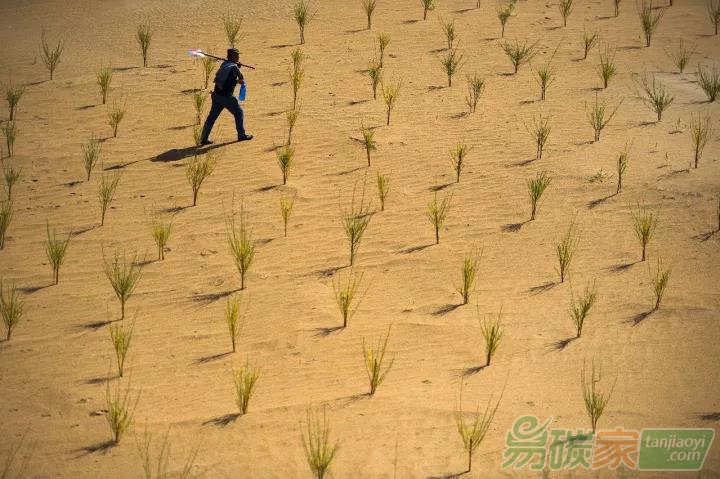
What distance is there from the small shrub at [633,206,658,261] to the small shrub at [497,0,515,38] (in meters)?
5.67

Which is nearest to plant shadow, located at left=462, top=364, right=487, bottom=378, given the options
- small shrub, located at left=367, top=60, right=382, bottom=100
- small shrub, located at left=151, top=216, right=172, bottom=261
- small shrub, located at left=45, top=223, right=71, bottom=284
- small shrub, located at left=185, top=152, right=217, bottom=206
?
small shrub, located at left=151, top=216, right=172, bottom=261

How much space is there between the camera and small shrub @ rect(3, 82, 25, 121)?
11.2 meters

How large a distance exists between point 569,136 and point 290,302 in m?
4.89

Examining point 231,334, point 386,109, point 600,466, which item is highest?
point 386,109

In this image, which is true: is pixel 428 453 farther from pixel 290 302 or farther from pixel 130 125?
pixel 130 125

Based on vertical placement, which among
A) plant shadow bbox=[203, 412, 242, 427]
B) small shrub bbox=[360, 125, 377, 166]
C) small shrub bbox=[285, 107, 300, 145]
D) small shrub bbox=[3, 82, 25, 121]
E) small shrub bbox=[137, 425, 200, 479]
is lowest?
small shrub bbox=[137, 425, 200, 479]

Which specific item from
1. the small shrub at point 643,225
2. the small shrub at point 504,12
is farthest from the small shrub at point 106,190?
the small shrub at point 504,12

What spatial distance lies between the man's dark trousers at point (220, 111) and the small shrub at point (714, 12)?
327 inches

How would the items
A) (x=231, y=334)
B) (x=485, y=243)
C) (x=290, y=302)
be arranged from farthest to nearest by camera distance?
(x=485, y=243)
(x=290, y=302)
(x=231, y=334)

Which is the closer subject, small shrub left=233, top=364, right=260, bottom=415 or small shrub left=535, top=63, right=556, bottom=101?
small shrub left=233, top=364, right=260, bottom=415

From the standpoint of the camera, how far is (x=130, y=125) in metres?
11.2

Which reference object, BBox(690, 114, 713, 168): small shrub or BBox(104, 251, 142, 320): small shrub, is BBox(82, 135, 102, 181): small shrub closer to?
BBox(104, 251, 142, 320): small shrub

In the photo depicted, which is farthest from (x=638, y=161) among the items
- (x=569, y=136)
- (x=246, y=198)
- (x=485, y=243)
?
(x=246, y=198)

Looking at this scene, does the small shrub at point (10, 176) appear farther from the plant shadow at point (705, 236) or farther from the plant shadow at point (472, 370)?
the plant shadow at point (705, 236)
